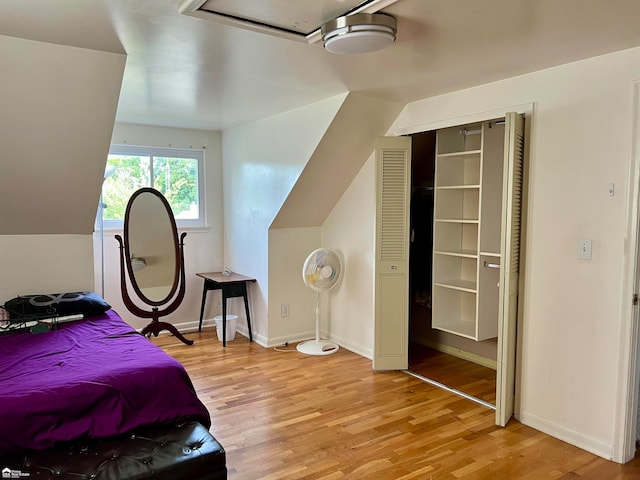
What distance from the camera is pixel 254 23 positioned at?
6.66 ft

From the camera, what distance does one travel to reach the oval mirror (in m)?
4.25

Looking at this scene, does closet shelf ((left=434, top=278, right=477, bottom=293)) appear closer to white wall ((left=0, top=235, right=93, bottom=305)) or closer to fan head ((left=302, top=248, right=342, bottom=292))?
fan head ((left=302, top=248, right=342, bottom=292))

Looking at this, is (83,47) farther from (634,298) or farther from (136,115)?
(634,298)

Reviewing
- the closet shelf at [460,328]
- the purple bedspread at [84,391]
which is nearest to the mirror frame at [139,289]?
the purple bedspread at [84,391]

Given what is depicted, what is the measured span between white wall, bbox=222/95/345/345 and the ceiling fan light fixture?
144cm

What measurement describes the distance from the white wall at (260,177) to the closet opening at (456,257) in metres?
0.99

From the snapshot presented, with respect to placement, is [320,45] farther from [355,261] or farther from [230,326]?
[230,326]

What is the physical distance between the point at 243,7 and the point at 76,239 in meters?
2.44

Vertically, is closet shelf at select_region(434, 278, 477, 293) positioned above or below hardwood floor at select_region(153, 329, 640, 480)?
above

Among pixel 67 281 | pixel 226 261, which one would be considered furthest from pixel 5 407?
pixel 226 261

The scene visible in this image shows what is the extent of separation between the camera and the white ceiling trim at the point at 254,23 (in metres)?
1.81

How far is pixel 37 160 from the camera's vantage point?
2873 millimetres

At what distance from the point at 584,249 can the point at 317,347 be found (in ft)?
8.23

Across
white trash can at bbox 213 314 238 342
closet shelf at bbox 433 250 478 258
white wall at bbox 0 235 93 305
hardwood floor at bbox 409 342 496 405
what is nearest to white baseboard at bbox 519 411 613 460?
hardwood floor at bbox 409 342 496 405
